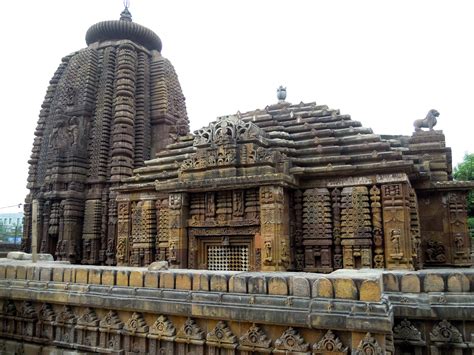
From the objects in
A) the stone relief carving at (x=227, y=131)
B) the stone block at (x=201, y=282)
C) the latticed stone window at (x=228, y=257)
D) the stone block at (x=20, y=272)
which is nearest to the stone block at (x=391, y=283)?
the stone block at (x=201, y=282)

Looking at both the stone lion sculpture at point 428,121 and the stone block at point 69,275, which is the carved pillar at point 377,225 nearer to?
the stone lion sculpture at point 428,121

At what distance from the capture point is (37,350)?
812 centimetres

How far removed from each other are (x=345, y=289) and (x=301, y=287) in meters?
0.66

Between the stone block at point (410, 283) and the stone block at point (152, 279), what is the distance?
432 cm

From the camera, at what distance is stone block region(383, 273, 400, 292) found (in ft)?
22.2

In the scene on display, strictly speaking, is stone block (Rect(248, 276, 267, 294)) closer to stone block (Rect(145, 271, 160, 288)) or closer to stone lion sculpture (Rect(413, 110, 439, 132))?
stone block (Rect(145, 271, 160, 288))

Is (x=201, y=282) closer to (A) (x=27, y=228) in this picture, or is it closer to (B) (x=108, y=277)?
(B) (x=108, y=277)

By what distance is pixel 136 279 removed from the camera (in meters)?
7.37

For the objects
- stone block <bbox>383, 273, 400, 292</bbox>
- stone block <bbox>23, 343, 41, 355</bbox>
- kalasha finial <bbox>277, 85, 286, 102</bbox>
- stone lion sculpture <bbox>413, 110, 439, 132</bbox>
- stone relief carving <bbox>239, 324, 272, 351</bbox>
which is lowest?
stone block <bbox>23, 343, 41, 355</bbox>

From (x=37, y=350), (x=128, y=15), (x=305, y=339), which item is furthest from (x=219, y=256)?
(x=128, y=15)

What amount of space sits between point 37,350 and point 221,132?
807cm

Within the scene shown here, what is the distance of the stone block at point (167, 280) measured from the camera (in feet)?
23.0

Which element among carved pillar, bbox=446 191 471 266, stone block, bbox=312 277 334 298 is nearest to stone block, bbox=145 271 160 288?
stone block, bbox=312 277 334 298

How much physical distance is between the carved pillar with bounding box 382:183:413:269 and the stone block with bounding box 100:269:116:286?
749 cm
